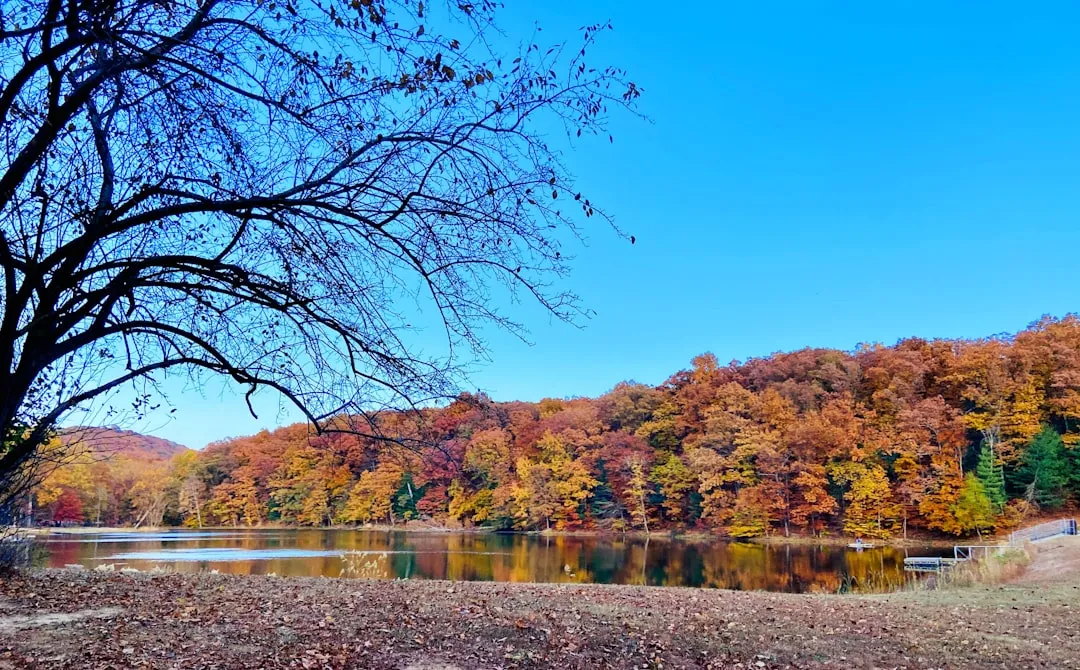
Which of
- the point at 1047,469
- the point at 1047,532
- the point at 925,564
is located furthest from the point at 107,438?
the point at 1047,469

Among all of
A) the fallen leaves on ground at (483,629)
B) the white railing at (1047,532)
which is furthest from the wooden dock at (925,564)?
the fallen leaves on ground at (483,629)

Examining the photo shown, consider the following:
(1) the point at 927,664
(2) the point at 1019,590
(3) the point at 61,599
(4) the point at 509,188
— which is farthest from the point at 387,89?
Result: (2) the point at 1019,590

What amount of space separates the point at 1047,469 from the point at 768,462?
1444 centimetres

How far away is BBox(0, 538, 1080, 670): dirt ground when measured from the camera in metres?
5.91

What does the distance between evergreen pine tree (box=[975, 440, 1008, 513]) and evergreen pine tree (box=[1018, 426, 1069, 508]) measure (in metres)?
1.21

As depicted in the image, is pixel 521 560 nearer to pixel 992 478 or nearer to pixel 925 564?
pixel 925 564

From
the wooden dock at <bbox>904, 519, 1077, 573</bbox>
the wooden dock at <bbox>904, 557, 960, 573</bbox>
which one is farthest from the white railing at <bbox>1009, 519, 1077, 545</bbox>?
the wooden dock at <bbox>904, 557, 960, 573</bbox>

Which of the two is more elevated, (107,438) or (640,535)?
(107,438)

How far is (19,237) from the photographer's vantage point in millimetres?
3299

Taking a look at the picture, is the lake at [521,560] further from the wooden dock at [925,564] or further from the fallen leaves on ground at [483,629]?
the fallen leaves on ground at [483,629]

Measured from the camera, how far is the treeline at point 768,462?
3672cm

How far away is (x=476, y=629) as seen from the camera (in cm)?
723

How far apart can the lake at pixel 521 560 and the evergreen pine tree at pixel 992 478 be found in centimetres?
453

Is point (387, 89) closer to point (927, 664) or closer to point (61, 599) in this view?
point (927, 664)
